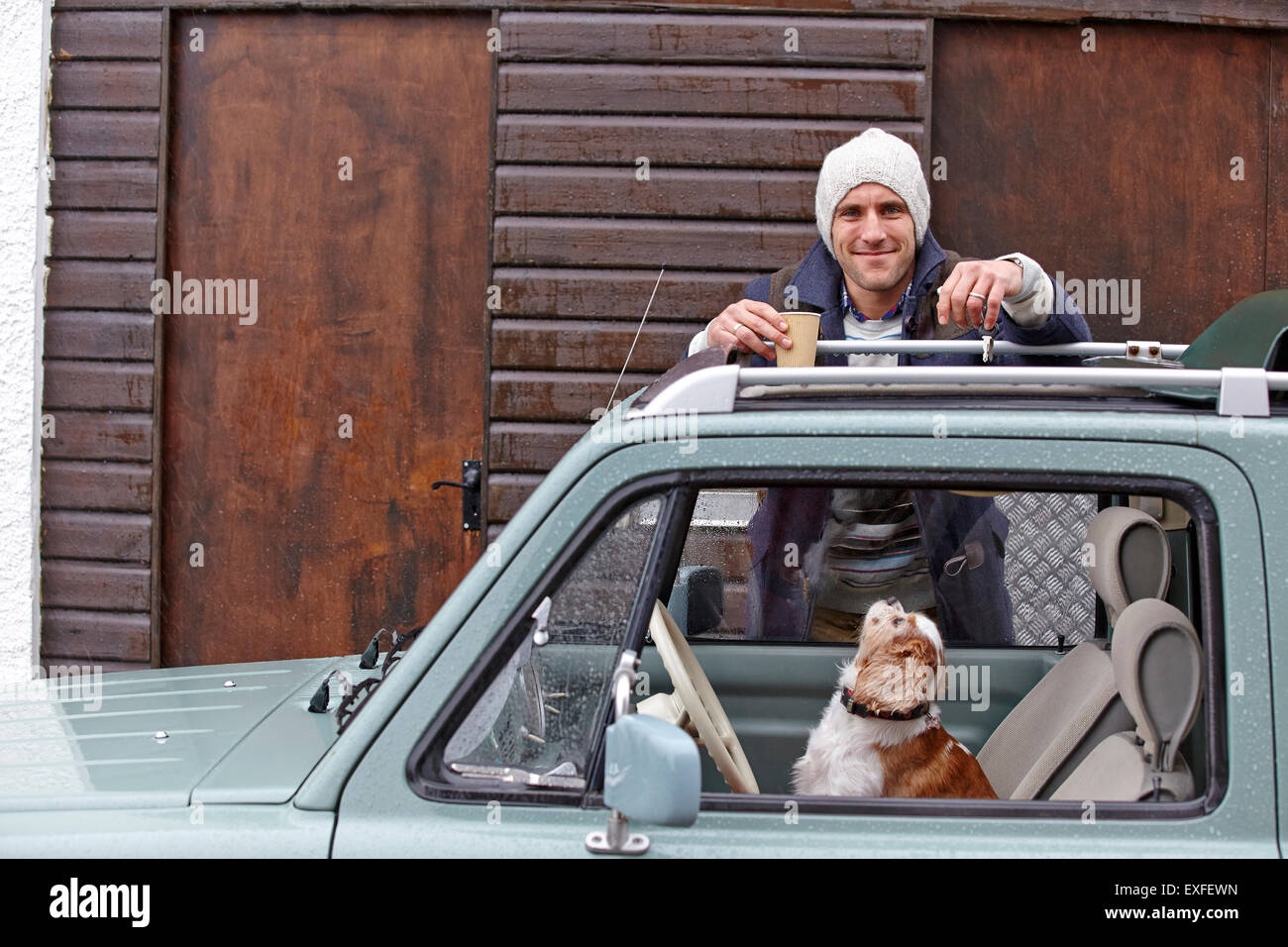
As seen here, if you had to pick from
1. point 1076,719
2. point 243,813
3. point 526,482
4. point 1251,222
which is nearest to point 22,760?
point 243,813

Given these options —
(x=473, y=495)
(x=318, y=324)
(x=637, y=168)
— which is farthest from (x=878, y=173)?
(x=318, y=324)

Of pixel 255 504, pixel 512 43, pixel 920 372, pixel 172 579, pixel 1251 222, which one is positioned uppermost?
pixel 512 43

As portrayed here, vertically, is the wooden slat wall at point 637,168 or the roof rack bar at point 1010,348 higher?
the wooden slat wall at point 637,168

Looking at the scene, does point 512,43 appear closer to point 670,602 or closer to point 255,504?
point 255,504

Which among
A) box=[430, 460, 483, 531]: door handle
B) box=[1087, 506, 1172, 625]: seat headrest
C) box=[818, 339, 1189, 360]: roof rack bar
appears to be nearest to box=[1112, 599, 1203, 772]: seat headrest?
box=[1087, 506, 1172, 625]: seat headrest

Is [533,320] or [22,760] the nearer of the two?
[22,760]

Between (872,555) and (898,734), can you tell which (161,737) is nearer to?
(898,734)

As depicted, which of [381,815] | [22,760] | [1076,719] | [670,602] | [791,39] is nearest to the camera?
[381,815]

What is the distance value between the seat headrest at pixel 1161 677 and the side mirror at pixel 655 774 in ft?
2.42

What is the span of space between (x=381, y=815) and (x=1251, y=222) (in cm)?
544

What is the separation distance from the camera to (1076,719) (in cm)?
197

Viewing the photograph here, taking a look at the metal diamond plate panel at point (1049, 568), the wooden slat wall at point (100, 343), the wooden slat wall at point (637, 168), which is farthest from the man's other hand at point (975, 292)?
the wooden slat wall at point (100, 343)

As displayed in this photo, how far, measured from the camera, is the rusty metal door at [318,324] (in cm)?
541

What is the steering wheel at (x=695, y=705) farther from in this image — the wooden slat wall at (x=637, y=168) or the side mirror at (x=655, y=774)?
the wooden slat wall at (x=637, y=168)
